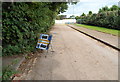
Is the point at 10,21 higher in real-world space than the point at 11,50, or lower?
higher

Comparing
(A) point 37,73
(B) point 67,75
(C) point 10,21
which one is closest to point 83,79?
(B) point 67,75

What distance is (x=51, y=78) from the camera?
2959mm

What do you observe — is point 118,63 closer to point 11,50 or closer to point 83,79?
point 83,79

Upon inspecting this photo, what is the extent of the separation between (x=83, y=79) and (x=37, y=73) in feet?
4.64

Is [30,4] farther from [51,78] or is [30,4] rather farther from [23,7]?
[51,78]

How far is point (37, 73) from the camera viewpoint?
3.23 metres

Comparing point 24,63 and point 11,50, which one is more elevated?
point 11,50

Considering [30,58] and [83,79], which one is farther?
[30,58]

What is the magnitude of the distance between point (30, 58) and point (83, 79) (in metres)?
2.53

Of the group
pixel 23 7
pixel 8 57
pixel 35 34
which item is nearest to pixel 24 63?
pixel 8 57

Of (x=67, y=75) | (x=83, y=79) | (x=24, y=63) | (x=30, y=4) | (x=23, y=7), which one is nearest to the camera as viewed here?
(x=83, y=79)

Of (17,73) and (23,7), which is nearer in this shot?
(17,73)

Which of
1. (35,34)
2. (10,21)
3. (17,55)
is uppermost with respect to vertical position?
(10,21)

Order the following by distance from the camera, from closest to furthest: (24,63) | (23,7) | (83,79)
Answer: (83,79), (24,63), (23,7)
